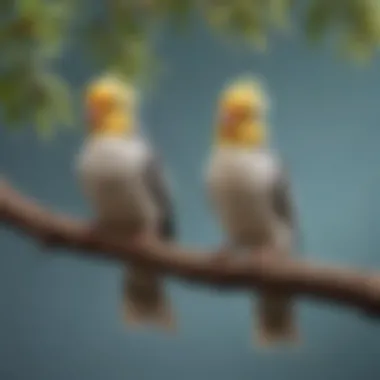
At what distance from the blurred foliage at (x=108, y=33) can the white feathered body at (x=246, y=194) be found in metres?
0.21

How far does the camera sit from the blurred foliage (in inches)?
47.7

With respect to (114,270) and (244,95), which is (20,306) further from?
(244,95)

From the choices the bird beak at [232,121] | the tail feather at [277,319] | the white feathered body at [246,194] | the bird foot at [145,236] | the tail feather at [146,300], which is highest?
the bird beak at [232,121]

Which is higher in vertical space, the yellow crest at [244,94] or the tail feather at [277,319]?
the yellow crest at [244,94]

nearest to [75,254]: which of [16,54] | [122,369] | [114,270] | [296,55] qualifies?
[114,270]

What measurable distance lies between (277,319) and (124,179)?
24 centimetres

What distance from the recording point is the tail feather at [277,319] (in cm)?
109

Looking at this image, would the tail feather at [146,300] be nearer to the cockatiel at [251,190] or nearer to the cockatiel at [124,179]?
the cockatiel at [124,179]

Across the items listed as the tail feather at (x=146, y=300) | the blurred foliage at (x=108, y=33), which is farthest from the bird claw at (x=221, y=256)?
the blurred foliage at (x=108, y=33)

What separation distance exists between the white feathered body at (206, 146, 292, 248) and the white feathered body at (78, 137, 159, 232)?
78 mm

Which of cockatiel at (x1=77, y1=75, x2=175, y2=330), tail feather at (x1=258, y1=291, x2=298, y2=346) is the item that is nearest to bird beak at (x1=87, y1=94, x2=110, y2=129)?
cockatiel at (x1=77, y1=75, x2=175, y2=330)

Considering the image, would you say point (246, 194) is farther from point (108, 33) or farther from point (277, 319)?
point (108, 33)

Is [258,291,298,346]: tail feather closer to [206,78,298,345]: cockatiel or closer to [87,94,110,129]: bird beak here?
[206,78,298,345]: cockatiel

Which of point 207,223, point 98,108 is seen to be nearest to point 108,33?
point 98,108
